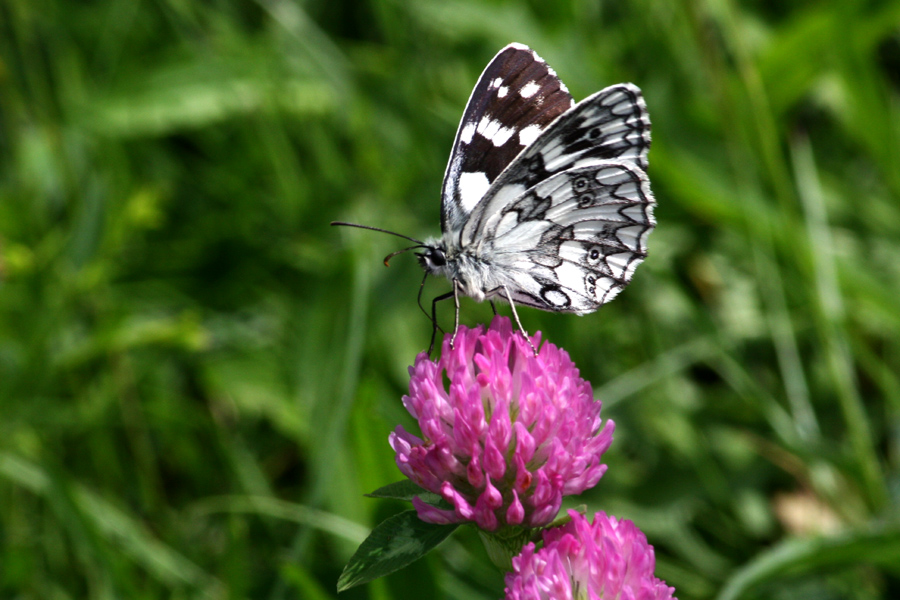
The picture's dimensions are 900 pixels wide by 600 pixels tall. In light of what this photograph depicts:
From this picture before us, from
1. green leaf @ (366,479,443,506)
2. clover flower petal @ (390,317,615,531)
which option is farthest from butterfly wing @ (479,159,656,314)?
green leaf @ (366,479,443,506)

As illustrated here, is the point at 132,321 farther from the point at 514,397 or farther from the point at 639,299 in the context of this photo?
the point at 514,397

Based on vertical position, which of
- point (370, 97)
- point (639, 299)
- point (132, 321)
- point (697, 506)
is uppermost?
point (370, 97)

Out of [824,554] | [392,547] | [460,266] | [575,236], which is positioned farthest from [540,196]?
[824,554]

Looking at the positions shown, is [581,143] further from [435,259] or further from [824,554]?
[824,554]

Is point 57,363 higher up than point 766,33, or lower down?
lower down

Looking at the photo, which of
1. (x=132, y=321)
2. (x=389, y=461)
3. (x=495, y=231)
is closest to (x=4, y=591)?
(x=132, y=321)

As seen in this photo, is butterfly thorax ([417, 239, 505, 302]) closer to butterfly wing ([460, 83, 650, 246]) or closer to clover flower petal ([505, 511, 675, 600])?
butterfly wing ([460, 83, 650, 246])
